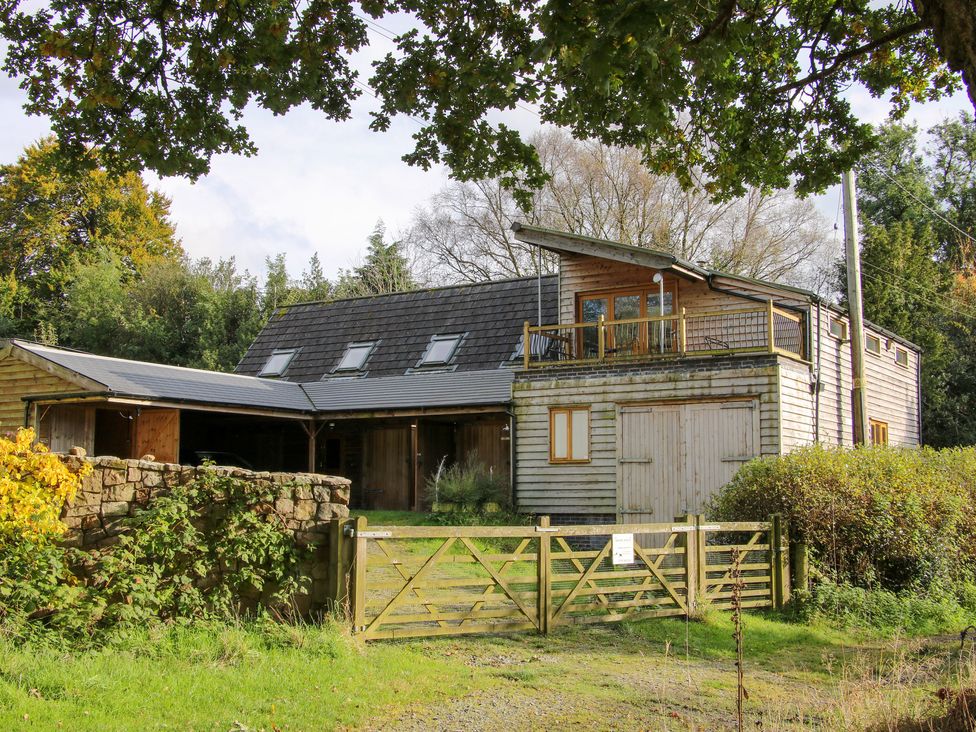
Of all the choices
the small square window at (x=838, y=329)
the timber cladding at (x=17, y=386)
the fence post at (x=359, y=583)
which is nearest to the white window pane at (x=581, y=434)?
the small square window at (x=838, y=329)

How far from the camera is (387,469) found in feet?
80.5

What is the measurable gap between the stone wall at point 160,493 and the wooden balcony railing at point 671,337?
10.9 metres

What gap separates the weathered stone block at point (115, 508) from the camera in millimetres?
8492

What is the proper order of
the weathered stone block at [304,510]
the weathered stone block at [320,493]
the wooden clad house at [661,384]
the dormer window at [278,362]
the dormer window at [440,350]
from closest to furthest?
1. the weathered stone block at [304,510]
2. the weathered stone block at [320,493]
3. the wooden clad house at [661,384]
4. the dormer window at [440,350]
5. the dormer window at [278,362]

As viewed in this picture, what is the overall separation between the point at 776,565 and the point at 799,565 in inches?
16.8

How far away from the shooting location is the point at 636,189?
34.6 metres

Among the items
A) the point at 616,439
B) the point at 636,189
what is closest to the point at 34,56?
the point at 616,439

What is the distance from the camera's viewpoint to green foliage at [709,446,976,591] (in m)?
12.9

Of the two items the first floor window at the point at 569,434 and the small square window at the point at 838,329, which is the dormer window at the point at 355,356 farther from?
the small square window at the point at 838,329

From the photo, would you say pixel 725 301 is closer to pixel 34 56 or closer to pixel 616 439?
pixel 616 439

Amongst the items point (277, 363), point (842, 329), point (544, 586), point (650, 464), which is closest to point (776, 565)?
point (544, 586)

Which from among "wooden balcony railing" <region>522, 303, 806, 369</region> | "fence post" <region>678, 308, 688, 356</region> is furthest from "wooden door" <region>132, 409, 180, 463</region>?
"fence post" <region>678, 308, 688, 356</region>

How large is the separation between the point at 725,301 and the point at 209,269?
27.3 meters

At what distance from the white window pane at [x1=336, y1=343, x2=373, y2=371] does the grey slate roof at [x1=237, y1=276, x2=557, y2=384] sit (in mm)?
257
